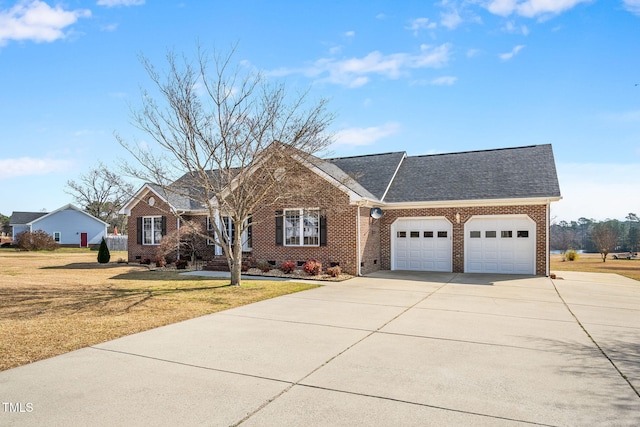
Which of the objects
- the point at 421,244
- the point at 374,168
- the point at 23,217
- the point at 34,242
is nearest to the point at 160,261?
the point at 374,168

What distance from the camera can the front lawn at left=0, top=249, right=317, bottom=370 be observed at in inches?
246

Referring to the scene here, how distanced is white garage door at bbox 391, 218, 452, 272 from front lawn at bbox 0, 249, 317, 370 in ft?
21.2

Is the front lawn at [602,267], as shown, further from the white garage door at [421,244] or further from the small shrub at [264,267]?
the small shrub at [264,267]

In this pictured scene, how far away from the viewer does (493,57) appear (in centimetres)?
1310

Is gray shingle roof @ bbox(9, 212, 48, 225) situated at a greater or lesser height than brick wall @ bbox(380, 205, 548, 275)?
greater

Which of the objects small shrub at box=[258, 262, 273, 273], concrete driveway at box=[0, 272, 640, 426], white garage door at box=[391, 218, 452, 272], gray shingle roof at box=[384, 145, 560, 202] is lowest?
concrete driveway at box=[0, 272, 640, 426]

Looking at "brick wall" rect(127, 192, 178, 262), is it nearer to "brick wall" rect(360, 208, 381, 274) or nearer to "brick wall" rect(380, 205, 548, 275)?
"brick wall" rect(360, 208, 381, 274)

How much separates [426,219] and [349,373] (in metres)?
13.6

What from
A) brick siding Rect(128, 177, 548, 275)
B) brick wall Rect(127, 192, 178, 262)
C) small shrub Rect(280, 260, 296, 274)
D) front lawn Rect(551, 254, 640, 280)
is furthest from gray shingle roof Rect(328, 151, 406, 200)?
front lawn Rect(551, 254, 640, 280)

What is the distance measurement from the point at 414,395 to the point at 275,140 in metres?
10.00

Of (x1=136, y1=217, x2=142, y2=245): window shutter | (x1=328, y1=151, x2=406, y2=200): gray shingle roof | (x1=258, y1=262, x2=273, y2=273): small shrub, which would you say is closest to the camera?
(x1=258, y1=262, x2=273, y2=273): small shrub

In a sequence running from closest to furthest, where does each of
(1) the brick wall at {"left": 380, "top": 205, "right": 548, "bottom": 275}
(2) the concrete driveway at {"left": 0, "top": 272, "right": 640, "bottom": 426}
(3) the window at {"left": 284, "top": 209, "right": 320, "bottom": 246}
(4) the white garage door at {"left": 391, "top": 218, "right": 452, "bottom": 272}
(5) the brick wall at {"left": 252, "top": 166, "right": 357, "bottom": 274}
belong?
1. (2) the concrete driveway at {"left": 0, "top": 272, "right": 640, "bottom": 426}
2. (1) the brick wall at {"left": 380, "top": 205, "right": 548, "bottom": 275}
3. (5) the brick wall at {"left": 252, "top": 166, "right": 357, "bottom": 274}
4. (3) the window at {"left": 284, "top": 209, "right": 320, "bottom": 246}
5. (4) the white garage door at {"left": 391, "top": 218, "right": 452, "bottom": 272}

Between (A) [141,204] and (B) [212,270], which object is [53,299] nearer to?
(B) [212,270]

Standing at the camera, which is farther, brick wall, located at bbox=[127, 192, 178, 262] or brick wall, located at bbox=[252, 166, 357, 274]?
brick wall, located at bbox=[127, 192, 178, 262]
